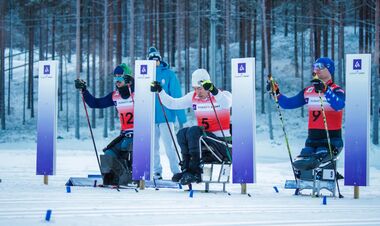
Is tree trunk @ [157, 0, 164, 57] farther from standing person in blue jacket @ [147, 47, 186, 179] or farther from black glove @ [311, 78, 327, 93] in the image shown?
black glove @ [311, 78, 327, 93]

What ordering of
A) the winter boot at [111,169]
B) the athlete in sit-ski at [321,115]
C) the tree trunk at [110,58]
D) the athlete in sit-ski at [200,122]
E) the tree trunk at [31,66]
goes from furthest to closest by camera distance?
the tree trunk at [31,66]
the tree trunk at [110,58]
the winter boot at [111,169]
the athlete in sit-ski at [200,122]
the athlete in sit-ski at [321,115]

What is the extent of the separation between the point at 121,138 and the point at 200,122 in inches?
44.3

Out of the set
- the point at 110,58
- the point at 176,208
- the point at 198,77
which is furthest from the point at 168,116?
the point at 110,58

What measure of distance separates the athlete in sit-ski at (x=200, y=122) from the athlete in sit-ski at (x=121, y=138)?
1.65 feet

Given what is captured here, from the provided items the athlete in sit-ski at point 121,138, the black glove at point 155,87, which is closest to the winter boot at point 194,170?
the black glove at point 155,87

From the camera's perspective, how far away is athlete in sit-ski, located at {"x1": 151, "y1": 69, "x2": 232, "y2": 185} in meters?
7.52

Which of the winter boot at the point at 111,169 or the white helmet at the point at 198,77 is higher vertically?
the white helmet at the point at 198,77

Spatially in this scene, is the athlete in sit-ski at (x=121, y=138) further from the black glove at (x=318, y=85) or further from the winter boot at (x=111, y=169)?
the black glove at (x=318, y=85)

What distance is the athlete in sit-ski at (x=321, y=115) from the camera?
24.3ft

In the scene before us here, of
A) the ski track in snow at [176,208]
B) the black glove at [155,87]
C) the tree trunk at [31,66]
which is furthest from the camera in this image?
the tree trunk at [31,66]

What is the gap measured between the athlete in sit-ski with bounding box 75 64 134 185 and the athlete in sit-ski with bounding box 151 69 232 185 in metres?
0.50

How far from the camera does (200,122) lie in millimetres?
8062

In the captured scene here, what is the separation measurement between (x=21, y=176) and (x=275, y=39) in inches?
1556

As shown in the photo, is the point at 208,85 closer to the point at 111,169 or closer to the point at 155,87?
the point at 155,87
